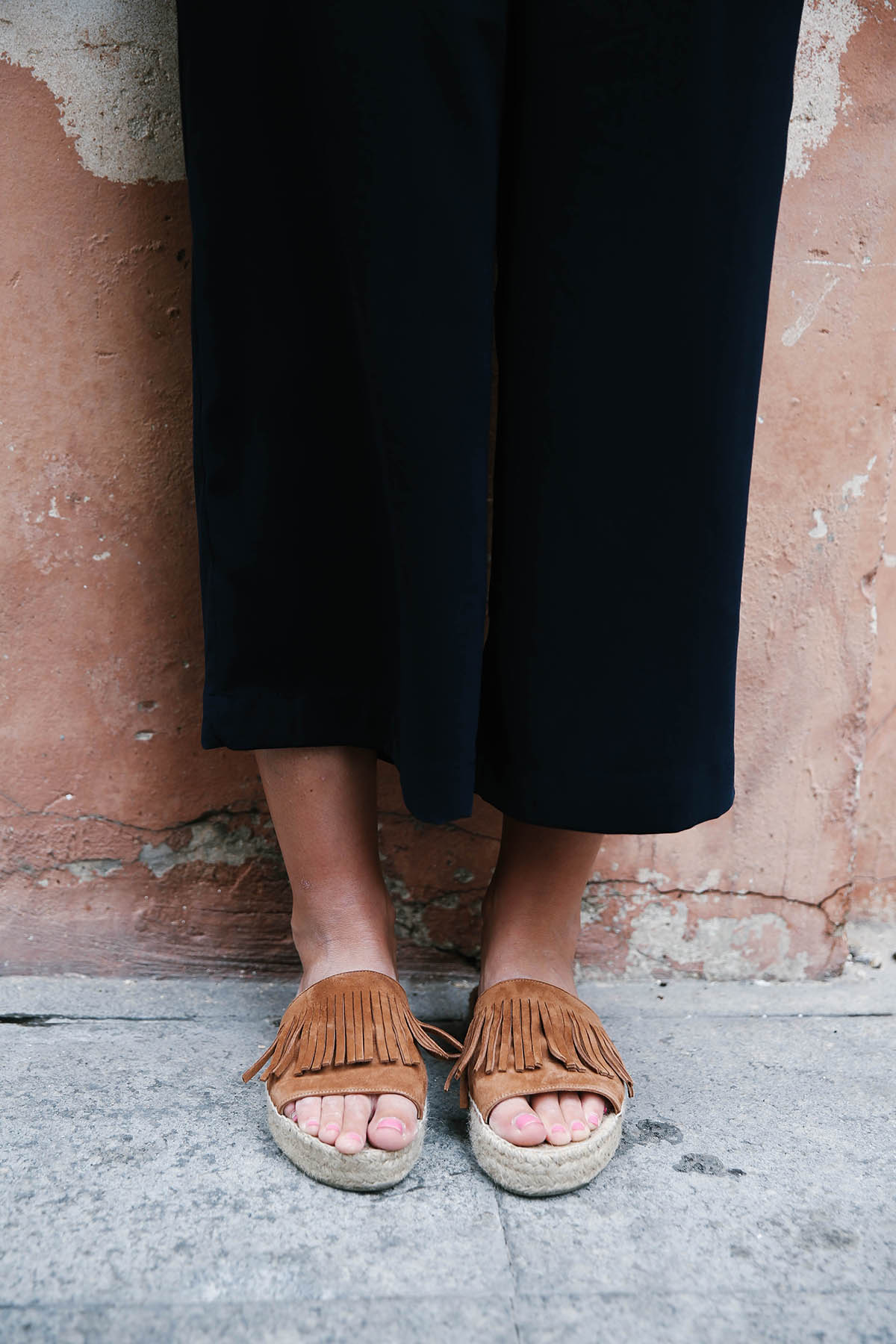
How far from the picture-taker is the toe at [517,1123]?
0.64 metres

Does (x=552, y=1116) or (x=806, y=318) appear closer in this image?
(x=552, y=1116)

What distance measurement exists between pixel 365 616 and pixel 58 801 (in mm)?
409

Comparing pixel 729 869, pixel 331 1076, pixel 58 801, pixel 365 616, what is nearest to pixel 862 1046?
pixel 729 869

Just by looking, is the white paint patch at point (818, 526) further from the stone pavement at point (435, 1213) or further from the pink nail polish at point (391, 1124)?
the pink nail polish at point (391, 1124)

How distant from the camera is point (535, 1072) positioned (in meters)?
0.68

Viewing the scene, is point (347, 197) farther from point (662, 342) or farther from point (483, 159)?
point (662, 342)

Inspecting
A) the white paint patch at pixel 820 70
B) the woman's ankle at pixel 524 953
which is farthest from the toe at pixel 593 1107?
the white paint patch at pixel 820 70

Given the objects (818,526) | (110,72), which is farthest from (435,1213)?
(110,72)

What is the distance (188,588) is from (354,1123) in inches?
20.1

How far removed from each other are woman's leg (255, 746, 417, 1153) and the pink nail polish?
0.14 metres

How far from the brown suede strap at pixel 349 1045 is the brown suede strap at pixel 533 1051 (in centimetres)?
3

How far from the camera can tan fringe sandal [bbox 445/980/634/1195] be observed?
0.64 metres

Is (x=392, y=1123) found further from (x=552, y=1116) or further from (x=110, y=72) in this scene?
(x=110, y=72)

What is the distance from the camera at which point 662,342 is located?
0.62 m
